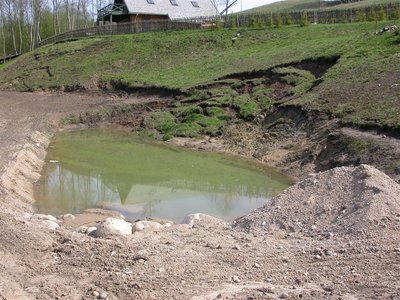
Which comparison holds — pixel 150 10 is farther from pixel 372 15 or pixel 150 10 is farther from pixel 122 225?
pixel 122 225

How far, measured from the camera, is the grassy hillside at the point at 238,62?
78.0ft

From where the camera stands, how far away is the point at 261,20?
149 ft

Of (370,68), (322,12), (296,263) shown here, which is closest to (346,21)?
(322,12)

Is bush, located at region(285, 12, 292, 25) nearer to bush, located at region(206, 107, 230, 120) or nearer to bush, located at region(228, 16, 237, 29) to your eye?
bush, located at region(228, 16, 237, 29)

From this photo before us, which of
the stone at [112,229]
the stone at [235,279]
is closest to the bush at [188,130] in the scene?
the stone at [112,229]

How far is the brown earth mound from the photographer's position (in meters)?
10.8

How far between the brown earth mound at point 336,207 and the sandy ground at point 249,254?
23 mm

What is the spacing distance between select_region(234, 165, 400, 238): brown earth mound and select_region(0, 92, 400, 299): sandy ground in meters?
0.02

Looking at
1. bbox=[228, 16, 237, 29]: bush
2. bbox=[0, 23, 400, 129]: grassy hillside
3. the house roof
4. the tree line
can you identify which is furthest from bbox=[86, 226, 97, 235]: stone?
the tree line

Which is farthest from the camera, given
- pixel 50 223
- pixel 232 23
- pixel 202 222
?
pixel 232 23

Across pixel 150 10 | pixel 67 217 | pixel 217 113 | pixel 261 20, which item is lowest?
pixel 67 217

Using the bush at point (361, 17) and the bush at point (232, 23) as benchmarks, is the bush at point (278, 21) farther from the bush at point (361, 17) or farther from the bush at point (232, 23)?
the bush at point (361, 17)

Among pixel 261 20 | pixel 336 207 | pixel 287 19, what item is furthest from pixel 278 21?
pixel 336 207

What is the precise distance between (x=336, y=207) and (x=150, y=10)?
48.8 metres
